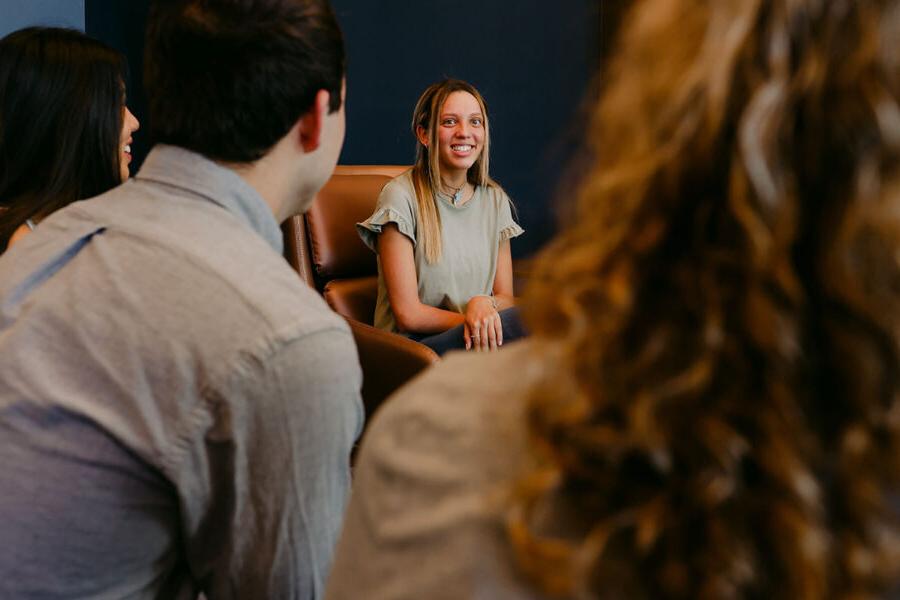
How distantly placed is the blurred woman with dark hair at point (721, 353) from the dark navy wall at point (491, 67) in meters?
3.72

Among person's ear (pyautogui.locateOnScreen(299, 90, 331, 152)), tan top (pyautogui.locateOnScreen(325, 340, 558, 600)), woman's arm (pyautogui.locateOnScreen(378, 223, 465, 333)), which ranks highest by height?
person's ear (pyautogui.locateOnScreen(299, 90, 331, 152))

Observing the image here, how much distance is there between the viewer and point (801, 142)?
18.9 inches

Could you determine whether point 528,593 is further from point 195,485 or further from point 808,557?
point 195,485

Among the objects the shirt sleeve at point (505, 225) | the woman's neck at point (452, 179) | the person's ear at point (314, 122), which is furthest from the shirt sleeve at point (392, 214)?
the person's ear at point (314, 122)

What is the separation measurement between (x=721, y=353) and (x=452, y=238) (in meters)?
2.69

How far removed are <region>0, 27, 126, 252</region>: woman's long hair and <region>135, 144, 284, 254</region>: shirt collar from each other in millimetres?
981

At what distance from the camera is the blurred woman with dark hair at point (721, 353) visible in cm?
47

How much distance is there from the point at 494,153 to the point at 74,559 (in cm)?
348

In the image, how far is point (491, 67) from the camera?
4.27 m

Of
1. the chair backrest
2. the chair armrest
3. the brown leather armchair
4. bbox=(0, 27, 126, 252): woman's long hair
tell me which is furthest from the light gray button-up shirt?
the chair backrest

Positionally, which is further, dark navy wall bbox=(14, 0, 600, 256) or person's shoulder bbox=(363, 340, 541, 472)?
dark navy wall bbox=(14, 0, 600, 256)

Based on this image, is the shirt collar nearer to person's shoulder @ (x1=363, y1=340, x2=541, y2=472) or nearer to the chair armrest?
person's shoulder @ (x1=363, y1=340, x2=541, y2=472)

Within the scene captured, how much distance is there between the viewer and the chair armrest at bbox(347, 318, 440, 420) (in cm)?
255

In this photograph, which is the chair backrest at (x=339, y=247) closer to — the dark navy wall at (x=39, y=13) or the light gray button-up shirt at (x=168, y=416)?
the dark navy wall at (x=39, y=13)
